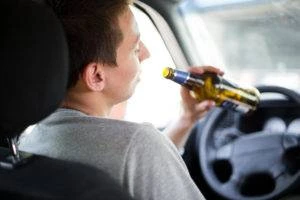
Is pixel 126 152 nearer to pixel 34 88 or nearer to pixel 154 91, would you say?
pixel 34 88

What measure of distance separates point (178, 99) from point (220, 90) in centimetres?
52

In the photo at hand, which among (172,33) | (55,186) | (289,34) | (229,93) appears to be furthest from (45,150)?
(289,34)

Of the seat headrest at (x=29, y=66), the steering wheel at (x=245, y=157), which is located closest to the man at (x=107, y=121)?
the seat headrest at (x=29, y=66)

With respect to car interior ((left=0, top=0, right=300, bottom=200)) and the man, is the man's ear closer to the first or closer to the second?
the man

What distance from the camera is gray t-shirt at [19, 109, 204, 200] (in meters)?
1.40

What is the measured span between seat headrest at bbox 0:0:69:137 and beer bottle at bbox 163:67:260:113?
0.74 meters

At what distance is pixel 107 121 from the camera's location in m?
1.47

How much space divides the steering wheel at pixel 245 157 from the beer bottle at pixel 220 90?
46mm

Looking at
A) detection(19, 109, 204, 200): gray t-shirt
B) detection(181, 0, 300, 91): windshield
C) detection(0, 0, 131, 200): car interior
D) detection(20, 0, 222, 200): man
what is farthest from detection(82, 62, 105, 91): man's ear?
detection(181, 0, 300, 91): windshield

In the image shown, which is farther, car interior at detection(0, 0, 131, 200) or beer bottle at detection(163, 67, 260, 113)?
beer bottle at detection(163, 67, 260, 113)

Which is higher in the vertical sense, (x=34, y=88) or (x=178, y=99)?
(x=34, y=88)

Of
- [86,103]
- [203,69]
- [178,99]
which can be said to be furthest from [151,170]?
[178,99]

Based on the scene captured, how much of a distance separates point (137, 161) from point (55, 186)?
284 mm

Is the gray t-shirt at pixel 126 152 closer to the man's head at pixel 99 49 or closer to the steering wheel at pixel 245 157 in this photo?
the man's head at pixel 99 49
